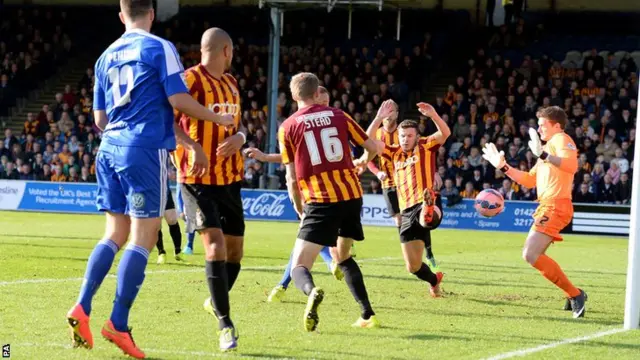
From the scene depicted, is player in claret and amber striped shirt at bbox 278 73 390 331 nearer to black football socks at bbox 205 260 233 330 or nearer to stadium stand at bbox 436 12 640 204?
black football socks at bbox 205 260 233 330

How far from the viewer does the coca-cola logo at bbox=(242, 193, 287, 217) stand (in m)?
29.1

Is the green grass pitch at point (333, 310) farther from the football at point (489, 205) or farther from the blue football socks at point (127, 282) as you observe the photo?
the football at point (489, 205)

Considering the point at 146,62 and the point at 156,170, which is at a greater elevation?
the point at 146,62

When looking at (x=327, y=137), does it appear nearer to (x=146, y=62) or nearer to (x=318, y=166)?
(x=318, y=166)

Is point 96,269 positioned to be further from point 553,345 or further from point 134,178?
point 553,345

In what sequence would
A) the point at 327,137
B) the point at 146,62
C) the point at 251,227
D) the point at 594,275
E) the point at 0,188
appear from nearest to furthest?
the point at 146,62 < the point at 327,137 < the point at 594,275 < the point at 251,227 < the point at 0,188

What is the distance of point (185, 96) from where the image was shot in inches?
278

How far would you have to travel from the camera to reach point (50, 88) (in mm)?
40062

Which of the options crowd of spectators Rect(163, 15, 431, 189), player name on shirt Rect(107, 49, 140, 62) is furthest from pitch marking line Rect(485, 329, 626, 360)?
crowd of spectators Rect(163, 15, 431, 189)

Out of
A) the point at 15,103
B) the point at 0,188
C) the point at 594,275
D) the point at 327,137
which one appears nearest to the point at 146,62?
the point at 327,137

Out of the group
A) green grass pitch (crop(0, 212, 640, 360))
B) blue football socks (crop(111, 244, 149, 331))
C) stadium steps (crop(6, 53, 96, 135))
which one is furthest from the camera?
stadium steps (crop(6, 53, 96, 135))

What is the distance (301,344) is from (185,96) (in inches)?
82.4

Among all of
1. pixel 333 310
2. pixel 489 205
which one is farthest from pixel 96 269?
pixel 489 205

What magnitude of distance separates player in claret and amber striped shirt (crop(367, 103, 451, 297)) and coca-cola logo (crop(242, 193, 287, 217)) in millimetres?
16792
